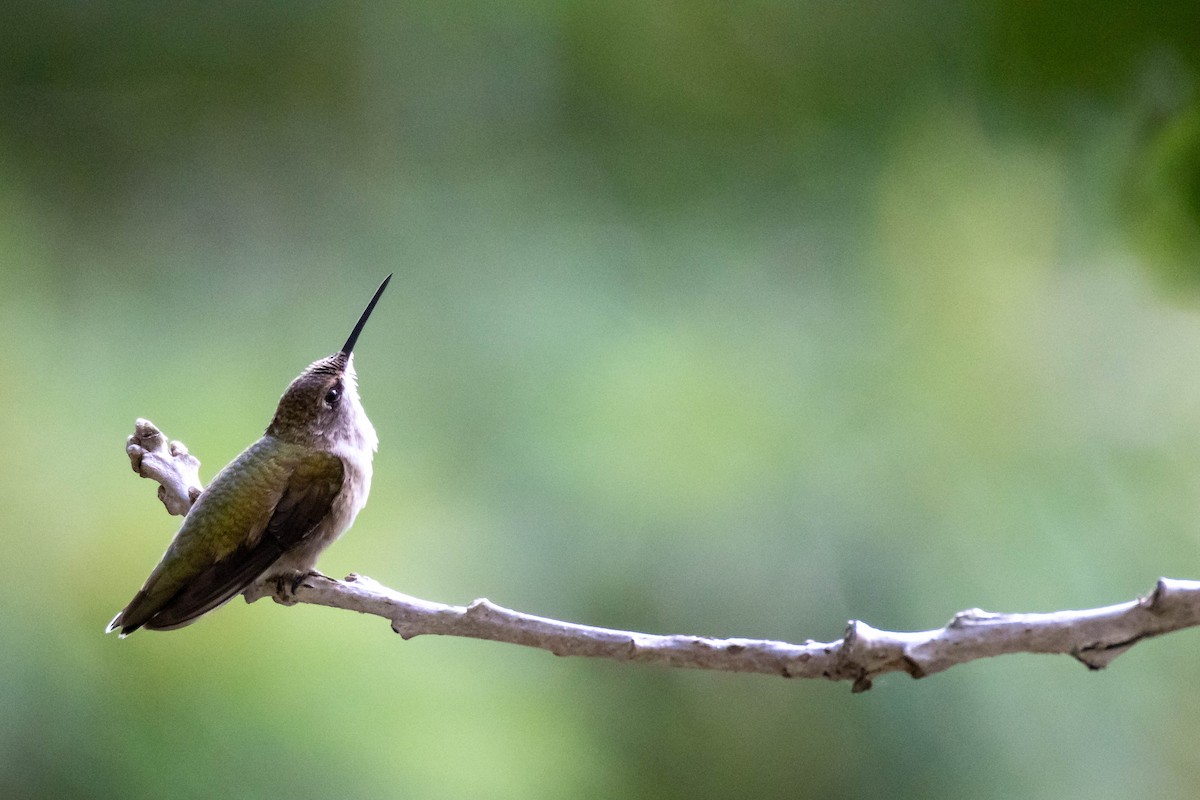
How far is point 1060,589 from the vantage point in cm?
265

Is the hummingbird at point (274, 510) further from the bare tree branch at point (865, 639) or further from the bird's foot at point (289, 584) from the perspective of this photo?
the bare tree branch at point (865, 639)

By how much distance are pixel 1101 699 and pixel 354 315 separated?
6.91ft

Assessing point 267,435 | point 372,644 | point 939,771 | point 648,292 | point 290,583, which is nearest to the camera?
point 290,583

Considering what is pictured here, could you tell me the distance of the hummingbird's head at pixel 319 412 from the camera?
5.89 ft

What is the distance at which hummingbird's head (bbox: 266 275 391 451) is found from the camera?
179 cm

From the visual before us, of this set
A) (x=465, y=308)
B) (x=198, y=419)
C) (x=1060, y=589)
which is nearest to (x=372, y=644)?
(x=198, y=419)

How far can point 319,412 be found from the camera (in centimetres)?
181

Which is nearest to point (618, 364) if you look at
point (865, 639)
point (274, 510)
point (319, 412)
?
point (319, 412)

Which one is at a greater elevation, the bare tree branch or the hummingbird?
the hummingbird

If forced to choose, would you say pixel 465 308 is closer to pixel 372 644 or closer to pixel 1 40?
pixel 372 644

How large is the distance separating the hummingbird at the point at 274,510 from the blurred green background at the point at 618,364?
956 millimetres

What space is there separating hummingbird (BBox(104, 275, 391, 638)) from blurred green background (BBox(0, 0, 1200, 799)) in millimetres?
956

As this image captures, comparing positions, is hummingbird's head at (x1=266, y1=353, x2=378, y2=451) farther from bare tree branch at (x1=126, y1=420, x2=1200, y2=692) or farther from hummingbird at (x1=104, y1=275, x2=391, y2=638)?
bare tree branch at (x1=126, y1=420, x2=1200, y2=692)

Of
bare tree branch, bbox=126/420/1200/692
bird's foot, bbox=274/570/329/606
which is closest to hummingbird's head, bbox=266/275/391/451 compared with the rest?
bird's foot, bbox=274/570/329/606
